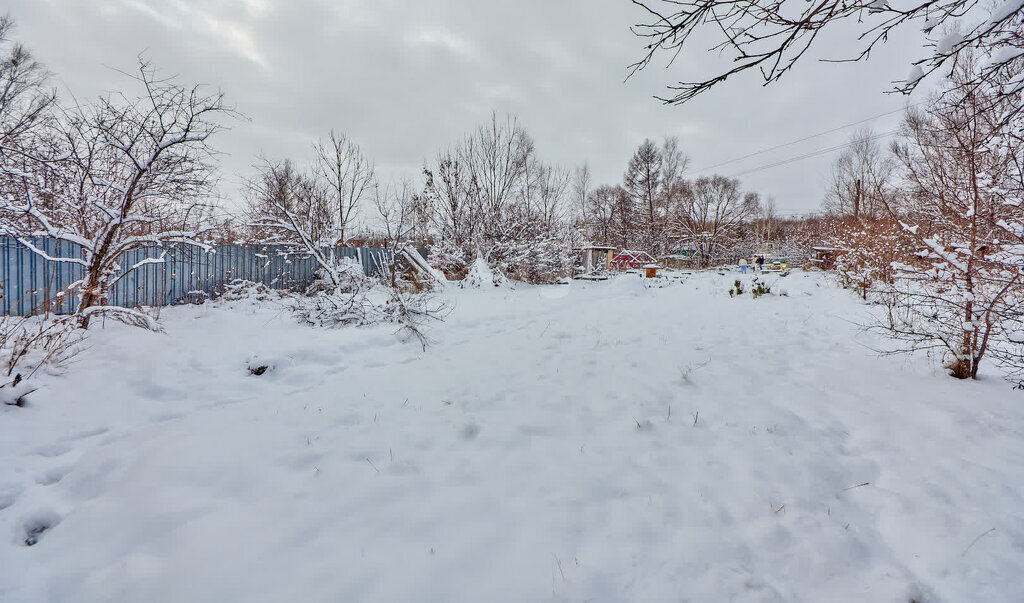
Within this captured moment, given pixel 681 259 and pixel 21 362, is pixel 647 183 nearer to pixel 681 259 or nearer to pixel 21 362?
pixel 681 259

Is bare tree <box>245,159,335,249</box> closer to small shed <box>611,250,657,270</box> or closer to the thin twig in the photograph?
the thin twig

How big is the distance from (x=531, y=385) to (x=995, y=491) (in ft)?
9.05

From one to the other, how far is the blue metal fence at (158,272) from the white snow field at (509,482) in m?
2.64

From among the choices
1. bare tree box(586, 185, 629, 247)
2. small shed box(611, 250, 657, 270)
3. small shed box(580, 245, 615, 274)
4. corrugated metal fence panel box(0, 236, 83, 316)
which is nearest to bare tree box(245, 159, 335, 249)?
corrugated metal fence panel box(0, 236, 83, 316)

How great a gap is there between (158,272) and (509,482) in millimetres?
10366

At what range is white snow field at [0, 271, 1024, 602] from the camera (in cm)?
143

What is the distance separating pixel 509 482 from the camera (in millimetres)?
2035

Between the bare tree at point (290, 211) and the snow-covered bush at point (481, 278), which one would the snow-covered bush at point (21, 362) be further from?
the snow-covered bush at point (481, 278)

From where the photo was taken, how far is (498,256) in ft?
43.8

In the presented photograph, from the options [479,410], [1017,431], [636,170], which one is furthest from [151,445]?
[636,170]

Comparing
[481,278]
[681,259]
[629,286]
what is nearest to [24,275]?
[481,278]

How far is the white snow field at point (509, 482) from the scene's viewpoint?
1430 millimetres

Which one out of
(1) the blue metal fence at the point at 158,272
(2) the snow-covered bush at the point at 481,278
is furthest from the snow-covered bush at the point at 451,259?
(1) the blue metal fence at the point at 158,272

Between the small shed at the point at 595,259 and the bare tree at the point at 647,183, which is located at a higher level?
the bare tree at the point at 647,183
